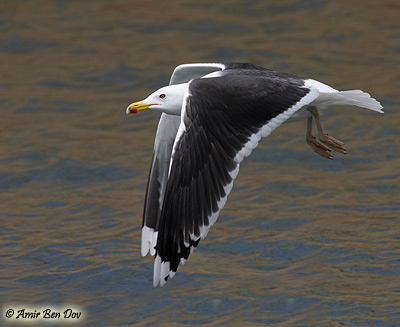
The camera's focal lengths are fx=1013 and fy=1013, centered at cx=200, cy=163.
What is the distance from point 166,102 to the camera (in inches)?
322

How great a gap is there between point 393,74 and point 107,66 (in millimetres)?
4124

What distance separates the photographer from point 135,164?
1280 cm

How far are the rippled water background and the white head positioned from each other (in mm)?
2062

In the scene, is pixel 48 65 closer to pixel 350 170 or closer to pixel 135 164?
pixel 135 164

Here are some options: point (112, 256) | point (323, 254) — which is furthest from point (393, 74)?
point (112, 256)

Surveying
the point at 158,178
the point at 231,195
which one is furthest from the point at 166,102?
the point at 231,195

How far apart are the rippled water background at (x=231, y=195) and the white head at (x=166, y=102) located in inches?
81.2

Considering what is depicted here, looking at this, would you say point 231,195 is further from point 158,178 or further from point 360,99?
point 360,99

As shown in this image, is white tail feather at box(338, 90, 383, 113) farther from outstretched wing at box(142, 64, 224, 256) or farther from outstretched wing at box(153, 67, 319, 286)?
outstretched wing at box(142, 64, 224, 256)

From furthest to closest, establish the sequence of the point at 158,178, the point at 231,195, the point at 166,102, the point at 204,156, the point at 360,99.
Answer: the point at 231,195 → the point at 158,178 → the point at 166,102 → the point at 360,99 → the point at 204,156

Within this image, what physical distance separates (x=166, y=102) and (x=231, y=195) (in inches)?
158

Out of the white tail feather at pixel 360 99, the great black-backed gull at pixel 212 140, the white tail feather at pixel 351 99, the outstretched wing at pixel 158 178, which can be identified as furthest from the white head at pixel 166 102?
the white tail feather at pixel 360 99

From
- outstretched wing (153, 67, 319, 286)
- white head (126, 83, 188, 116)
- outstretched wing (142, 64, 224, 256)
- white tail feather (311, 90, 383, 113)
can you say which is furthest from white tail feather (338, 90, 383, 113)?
outstretched wing (142, 64, 224, 256)

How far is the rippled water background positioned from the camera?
31.7 feet
